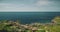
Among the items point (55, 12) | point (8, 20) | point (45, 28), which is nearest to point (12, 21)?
point (8, 20)

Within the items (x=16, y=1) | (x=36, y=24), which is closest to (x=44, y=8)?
(x=36, y=24)

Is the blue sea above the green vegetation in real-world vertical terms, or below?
above

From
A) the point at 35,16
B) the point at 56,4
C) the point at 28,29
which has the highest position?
the point at 56,4

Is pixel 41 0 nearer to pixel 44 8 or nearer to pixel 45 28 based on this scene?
pixel 44 8

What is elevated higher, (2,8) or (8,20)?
(2,8)

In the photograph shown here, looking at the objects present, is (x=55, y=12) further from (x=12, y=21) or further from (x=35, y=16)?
(x=12, y=21)

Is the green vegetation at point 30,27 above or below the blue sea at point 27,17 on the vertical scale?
below

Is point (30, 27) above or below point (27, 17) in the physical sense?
below
